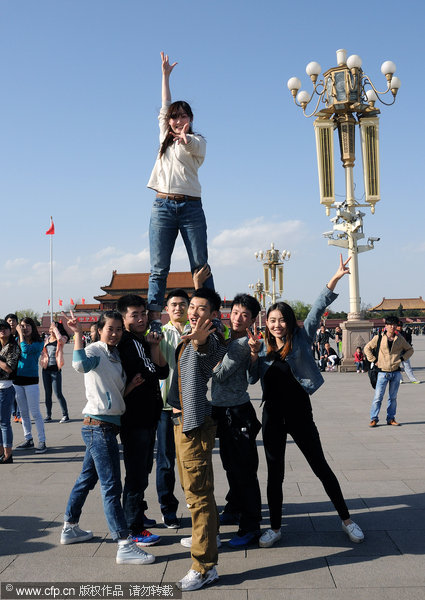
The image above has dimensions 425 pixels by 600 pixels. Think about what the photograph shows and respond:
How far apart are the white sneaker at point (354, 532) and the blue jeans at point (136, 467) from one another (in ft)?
4.63

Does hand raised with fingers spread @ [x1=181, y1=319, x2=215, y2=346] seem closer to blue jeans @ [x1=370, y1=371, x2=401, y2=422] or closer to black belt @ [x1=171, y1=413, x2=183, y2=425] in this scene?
black belt @ [x1=171, y1=413, x2=183, y2=425]

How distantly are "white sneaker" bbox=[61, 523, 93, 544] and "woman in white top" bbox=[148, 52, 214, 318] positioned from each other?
1.71 m

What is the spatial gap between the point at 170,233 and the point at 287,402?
167 centimetres

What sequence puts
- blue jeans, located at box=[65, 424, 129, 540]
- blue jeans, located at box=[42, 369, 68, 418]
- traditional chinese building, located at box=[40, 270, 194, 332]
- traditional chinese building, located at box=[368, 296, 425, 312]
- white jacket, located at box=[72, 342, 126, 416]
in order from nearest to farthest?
1. blue jeans, located at box=[65, 424, 129, 540]
2. white jacket, located at box=[72, 342, 126, 416]
3. blue jeans, located at box=[42, 369, 68, 418]
4. traditional chinese building, located at box=[40, 270, 194, 332]
5. traditional chinese building, located at box=[368, 296, 425, 312]

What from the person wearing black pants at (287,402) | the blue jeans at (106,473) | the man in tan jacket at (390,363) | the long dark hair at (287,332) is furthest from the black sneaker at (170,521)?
the man in tan jacket at (390,363)

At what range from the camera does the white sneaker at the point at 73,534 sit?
11.8 feet

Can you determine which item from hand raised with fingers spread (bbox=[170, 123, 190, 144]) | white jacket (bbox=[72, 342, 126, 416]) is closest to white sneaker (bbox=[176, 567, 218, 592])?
white jacket (bbox=[72, 342, 126, 416])

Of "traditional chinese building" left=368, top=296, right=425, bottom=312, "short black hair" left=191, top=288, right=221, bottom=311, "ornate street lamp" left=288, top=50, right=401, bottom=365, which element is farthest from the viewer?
"traditional chinese building" left=368, top=296, right=425, bottom=312

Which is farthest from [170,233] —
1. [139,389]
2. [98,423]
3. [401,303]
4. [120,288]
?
[401,303]

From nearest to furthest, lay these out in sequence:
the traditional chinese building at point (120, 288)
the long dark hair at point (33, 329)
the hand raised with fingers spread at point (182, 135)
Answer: the hand raised with fingers spread at point (182, 135) → the long dark hair at point (33, 329) → the traditional chinese building at point (120, 288)

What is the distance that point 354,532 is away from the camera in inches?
140

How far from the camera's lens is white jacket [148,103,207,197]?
4320 millimetres

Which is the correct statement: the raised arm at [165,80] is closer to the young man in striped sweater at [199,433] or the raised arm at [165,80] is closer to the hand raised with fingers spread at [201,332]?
the young man in striped sweater at [199,433]

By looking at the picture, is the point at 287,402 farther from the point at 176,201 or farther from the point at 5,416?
the point at 5,416
